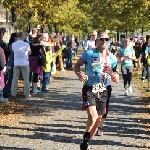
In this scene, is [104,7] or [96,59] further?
[104,7]

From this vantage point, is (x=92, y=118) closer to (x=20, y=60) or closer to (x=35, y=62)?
(x=20, y=60)

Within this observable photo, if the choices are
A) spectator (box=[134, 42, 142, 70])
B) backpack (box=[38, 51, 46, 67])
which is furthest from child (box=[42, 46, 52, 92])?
spectator (box=[134, 42, 142, 70])

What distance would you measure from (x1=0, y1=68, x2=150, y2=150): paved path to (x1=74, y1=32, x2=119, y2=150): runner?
1.73 ft

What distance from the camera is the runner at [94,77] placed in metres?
7.11

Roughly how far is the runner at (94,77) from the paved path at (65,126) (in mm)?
528

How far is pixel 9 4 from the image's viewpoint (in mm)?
18859

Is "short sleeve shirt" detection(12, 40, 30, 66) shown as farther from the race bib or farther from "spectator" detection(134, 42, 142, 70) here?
"spectator" detection(134, 42, 142, 70)

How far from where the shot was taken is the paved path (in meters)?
7.64

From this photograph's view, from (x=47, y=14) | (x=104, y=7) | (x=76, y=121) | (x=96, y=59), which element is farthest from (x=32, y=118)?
(x=104, y=7)

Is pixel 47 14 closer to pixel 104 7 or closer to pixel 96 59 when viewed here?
pixel 104 7

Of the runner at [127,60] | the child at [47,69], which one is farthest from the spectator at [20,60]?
the runner at [127,60]

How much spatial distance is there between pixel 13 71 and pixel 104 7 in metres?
32.2

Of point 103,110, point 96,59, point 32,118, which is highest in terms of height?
point 96,59

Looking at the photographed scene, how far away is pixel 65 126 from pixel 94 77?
2.31 m
